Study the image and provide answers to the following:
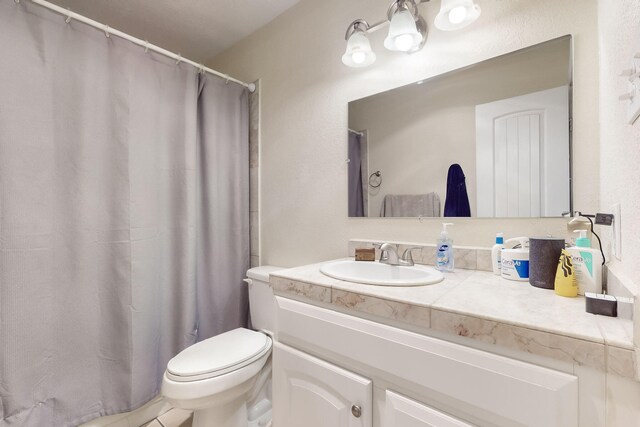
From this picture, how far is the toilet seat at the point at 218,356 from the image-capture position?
3.77ft

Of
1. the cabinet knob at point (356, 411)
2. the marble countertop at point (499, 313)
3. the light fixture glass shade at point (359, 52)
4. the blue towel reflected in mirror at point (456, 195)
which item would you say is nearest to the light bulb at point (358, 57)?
the light fixture glass shade at point (359, 52)

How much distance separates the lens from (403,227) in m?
1.33

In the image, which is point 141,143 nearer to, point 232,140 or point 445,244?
point 232,140

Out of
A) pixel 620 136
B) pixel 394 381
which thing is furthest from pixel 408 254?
pixel 620 136

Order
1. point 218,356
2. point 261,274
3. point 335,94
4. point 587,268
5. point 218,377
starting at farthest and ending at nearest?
point 261,274 → point 335,94 → point 218,356 → point 218,377 → point 587,268

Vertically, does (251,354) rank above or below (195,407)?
above

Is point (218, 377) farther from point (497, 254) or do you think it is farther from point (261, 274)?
point (497, 254)

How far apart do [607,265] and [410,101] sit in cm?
93

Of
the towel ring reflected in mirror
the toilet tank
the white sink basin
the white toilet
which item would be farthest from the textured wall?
the toilet tank

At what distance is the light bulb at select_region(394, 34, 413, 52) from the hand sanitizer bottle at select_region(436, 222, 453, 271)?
792 mm

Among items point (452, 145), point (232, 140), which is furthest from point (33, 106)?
point (452, 145)

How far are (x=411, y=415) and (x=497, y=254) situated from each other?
0.61m

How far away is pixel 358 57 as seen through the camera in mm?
1353

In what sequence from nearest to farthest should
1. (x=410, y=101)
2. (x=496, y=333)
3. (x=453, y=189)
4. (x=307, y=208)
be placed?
(x=496, y=333), (x=453, y=189), (x=410, y=101), (x=307, y=208)
